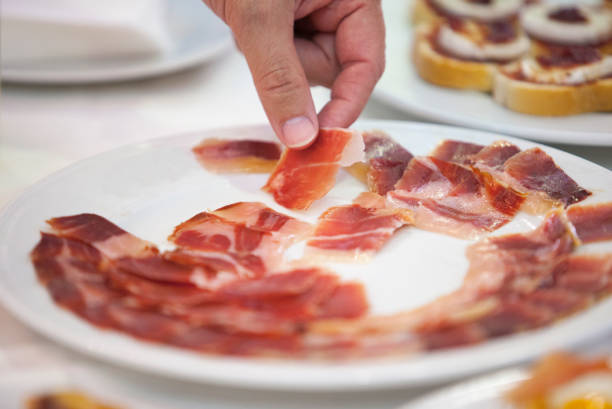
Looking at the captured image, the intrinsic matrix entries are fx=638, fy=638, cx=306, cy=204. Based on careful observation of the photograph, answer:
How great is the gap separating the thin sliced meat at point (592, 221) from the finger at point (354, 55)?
66cm

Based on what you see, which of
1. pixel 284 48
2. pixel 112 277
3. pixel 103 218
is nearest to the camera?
pixel 112 277

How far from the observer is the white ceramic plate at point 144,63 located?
7.47ft

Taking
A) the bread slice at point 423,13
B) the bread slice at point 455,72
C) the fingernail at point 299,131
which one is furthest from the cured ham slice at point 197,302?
the bread slice at point 423,13

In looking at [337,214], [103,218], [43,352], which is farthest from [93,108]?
[43,352]

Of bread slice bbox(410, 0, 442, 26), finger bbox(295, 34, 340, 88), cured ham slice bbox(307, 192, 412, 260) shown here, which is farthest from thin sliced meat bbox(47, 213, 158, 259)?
bread slice bbox(410, 0, 442, 26)

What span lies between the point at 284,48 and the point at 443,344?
85 cm

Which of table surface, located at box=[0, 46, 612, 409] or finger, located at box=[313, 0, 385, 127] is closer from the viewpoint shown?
finger, located at box=[313, 0, 385, 127]

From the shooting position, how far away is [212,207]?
154cm

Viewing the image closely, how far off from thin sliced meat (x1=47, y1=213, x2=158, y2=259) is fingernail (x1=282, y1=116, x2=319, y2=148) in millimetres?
430

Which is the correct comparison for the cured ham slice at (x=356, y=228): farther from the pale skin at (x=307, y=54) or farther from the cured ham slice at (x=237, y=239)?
the pale skin at (x=307, y=54)

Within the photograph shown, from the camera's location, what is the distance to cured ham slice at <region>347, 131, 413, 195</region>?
1.59 m

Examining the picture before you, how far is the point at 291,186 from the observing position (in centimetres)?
158

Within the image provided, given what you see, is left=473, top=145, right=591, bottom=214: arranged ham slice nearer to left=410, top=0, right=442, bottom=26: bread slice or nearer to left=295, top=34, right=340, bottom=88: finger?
left=295, top=34, right=340, bottom=88: finger

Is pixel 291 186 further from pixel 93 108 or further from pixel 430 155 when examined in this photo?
pixel 93 108
